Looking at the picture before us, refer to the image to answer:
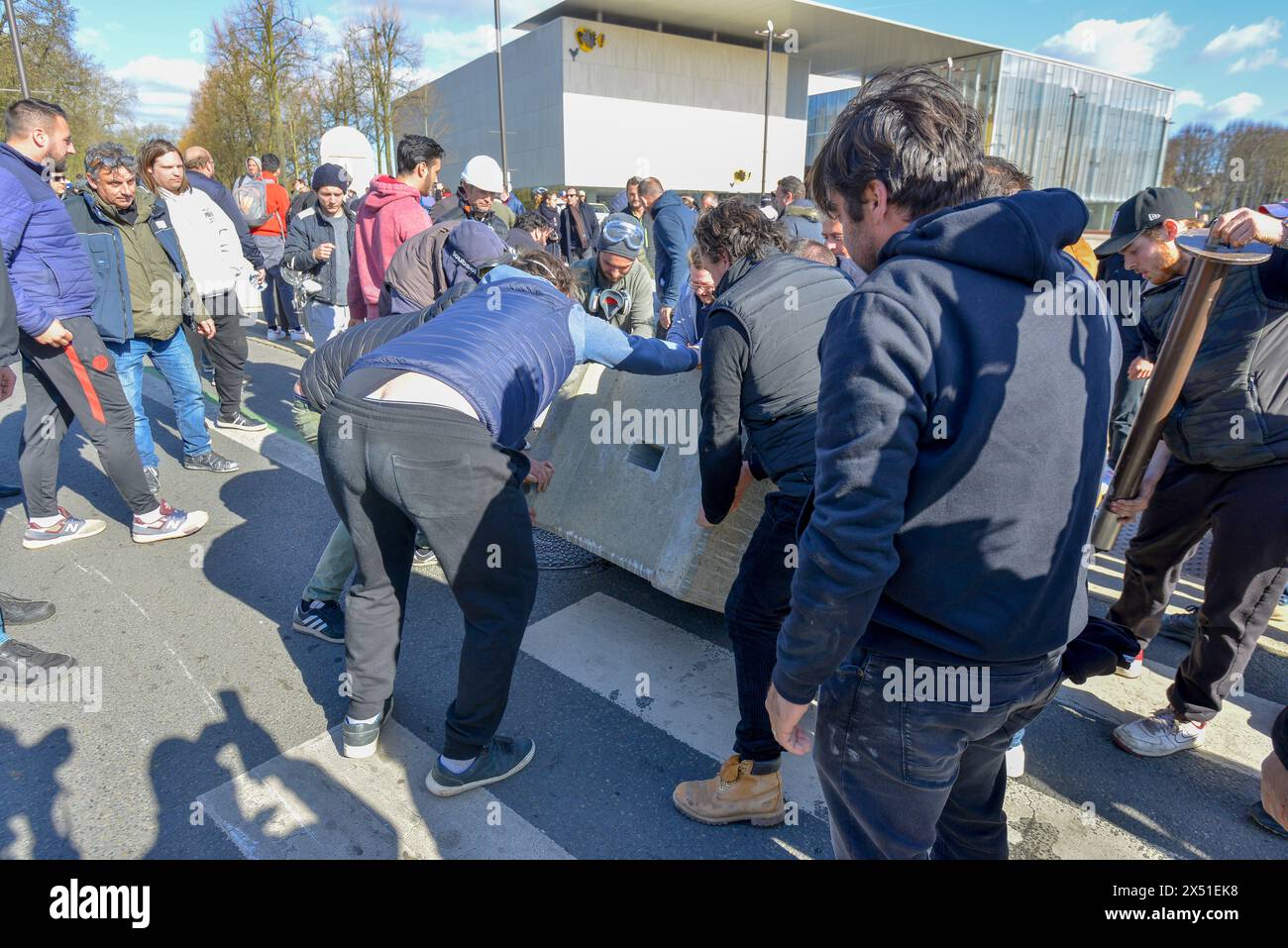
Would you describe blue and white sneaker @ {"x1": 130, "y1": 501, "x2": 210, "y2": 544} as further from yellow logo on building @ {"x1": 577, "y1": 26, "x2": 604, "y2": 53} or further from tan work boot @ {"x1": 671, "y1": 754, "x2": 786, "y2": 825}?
yellow logo on building @ {"x1": 577, "y1": 26, "x2": 604, "y2": 53}

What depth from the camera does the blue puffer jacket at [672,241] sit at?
21.4 ft

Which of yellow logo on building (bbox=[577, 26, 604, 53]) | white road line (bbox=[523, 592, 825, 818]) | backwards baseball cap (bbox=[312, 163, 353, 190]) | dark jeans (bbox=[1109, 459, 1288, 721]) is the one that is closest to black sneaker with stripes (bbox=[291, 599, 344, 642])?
white road line (bbox=[523, 592, 825, 818])

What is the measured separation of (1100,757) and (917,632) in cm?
205

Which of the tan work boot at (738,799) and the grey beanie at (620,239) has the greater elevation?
the grey beanie at (620,239)

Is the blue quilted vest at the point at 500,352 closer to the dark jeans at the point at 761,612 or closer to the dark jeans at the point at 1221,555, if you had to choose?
the dark jeans at the point at 761,612

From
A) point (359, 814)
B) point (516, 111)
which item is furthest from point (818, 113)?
point (359, 814)

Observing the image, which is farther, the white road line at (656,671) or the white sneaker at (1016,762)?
the white road line at (656,671)

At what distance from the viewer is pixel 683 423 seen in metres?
3.66

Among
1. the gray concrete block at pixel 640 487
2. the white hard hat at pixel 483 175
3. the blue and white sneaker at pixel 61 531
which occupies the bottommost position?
the blue and white sneaker at pixel 61 531

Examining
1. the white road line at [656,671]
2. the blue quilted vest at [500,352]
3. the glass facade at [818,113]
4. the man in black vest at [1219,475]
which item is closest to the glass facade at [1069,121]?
the glass facade at [818,113]

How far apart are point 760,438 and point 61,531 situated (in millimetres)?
4332

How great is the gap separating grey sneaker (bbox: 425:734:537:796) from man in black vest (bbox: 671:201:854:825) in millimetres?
587

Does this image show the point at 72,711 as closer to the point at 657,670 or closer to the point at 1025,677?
the point at 657,670

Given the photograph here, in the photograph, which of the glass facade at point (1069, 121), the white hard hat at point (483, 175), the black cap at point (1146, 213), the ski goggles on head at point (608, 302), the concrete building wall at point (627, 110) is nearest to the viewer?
the black cap at point (1146, 213)
